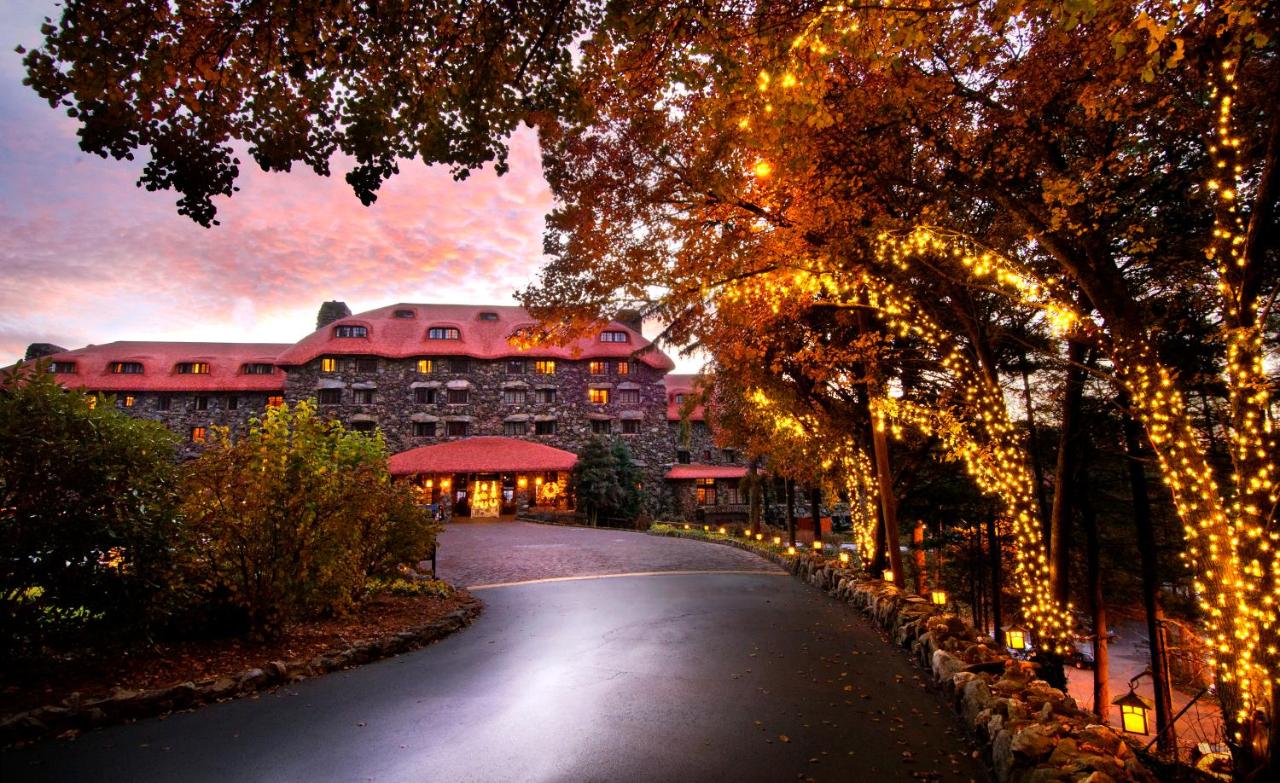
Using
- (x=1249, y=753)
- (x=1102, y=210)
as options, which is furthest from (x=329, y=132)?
(x=1249, y=753)

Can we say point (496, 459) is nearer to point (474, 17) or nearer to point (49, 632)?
point (49, 632)

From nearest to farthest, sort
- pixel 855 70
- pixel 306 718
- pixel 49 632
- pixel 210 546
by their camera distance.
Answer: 1. pixel 306 718
2. pixel 49 632
3. pixel 855 70
4. pixel 210 546

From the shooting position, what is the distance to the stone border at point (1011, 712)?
144 inches

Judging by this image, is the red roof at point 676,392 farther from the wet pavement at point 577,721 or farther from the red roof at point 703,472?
the wet pavement at point 577,721

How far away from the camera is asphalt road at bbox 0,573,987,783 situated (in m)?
4.30

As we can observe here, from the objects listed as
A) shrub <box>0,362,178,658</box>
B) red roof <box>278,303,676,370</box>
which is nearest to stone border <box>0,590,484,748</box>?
shrub <box>0,362,178,658</box>

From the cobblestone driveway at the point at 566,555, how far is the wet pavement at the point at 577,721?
6036 mm

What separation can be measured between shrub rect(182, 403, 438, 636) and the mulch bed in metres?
0.31

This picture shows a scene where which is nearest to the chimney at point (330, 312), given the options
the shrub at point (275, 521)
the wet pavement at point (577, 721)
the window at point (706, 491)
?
the window at point (706, 491)

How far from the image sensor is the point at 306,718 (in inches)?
208

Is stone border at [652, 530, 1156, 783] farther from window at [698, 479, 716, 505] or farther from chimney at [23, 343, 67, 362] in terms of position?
chimney at [23, 343, 67, 362]

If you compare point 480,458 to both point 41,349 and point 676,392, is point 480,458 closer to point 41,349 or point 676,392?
point 676,392

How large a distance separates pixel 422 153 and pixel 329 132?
0.64 metres

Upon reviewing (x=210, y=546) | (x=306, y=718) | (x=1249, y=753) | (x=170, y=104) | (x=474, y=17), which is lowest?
(x=306, y=718)
